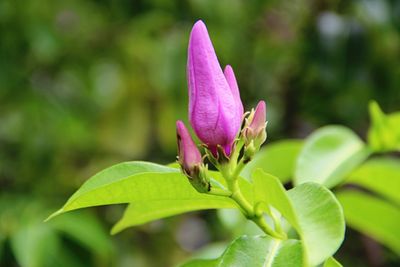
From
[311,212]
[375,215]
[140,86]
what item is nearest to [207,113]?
[311,212]

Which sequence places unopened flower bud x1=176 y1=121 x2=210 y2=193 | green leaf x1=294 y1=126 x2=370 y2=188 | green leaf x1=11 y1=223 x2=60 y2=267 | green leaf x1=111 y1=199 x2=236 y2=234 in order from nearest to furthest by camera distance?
unopened flower bud x1=176 y1=121 x2=210 y2=193, green leaf x1=111 y1=199 x2=236 y2=234, green leaf x1=294 y1=126 x2=370 y2=188, green leaf x1=11 y1=223 x2=60 y2=267

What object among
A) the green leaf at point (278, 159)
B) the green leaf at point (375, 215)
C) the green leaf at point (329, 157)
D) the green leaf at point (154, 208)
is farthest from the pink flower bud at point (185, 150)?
the green leaf at point (375, 215)

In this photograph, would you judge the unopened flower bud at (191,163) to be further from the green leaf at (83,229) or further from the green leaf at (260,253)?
the green leaf at (83,229)

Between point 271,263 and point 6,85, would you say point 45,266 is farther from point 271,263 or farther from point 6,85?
point 271,263

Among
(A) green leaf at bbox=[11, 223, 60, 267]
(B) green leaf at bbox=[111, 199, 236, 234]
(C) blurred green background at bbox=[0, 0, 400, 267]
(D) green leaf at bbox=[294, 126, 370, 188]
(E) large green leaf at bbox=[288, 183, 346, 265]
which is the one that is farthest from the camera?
(C) blurred green background at bbox=[0, 0, 400, 267]

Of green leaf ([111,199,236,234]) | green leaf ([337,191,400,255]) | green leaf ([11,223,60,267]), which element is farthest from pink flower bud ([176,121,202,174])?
green leaf ([11,223,60,267])

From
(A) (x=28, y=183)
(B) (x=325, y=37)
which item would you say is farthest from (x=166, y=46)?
(A) (x=28, y=183)

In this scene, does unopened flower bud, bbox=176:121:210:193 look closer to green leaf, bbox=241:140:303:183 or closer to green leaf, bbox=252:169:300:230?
green leaf, bbox=252:169:300:230
